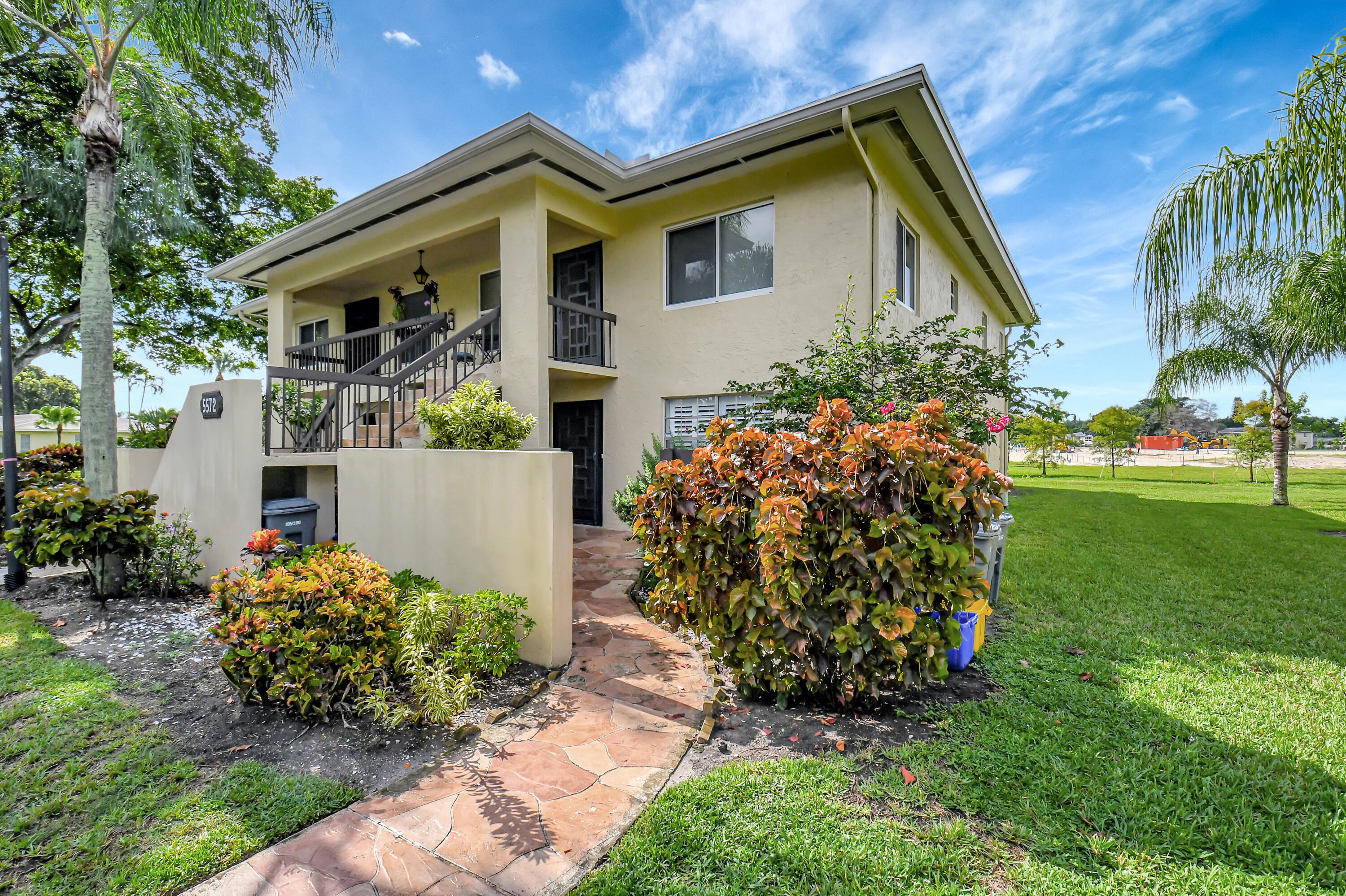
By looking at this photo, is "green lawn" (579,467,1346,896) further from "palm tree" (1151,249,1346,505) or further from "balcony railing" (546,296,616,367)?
"balcony railing" (546,296,616,367)

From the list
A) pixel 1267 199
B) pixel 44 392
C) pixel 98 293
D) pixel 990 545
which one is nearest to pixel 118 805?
pixel 990 545

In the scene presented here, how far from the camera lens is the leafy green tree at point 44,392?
39.7 m

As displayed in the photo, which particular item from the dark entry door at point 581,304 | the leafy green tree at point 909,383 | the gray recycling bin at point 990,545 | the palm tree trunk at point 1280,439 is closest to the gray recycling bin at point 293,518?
the dark entry door at point 581,304

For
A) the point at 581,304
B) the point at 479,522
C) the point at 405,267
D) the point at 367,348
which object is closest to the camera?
the point at 479,522

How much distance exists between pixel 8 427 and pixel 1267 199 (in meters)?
11.2

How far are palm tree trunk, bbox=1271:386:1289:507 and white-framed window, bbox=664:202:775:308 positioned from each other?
15.3m

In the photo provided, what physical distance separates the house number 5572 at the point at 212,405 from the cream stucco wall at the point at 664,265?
1687 millimetres

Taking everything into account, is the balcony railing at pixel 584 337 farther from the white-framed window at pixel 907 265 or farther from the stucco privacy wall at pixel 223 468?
the white-framed window at pixel 907 265

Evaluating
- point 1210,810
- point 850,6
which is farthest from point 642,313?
point 1210,810

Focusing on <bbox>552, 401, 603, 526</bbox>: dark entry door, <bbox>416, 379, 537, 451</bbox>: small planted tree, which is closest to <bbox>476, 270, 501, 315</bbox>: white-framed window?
<bbox>552, 401, 603, 526</bbox>: dark entry door

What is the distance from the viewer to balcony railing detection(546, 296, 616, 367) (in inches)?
361

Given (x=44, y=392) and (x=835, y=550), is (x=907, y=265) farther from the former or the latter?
(x=44, y=392)

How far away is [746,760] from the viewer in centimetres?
292

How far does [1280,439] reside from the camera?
47.5ft
